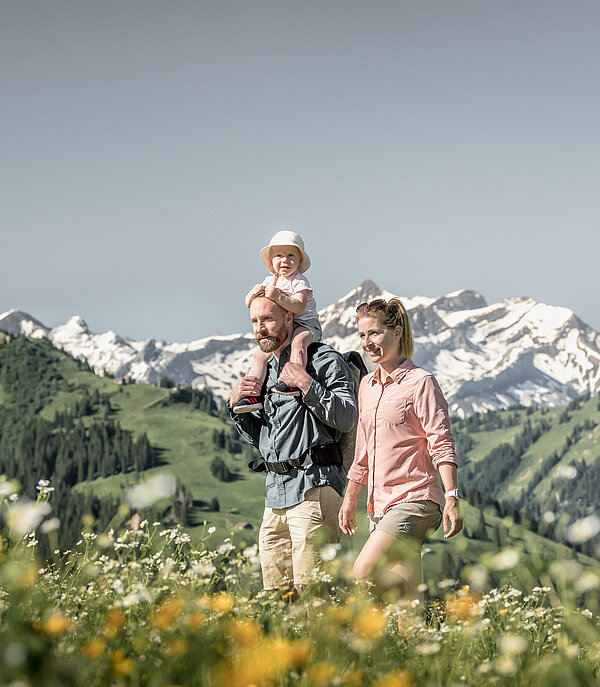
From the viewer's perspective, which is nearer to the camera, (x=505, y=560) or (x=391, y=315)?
(x=505, y=560)

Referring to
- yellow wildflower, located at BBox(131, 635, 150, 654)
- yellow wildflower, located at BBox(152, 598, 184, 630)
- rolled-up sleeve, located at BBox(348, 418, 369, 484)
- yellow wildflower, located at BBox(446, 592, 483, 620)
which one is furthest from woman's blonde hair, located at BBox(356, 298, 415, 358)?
yellow wildflower, located at BBox(131, 635, 150, 654)

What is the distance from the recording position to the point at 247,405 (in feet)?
24.8

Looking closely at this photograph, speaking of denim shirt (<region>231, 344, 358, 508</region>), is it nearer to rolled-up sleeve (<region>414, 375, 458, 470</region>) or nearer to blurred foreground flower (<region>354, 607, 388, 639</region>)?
rolled-up sleeve (<region>414, 375, 458, 470</region>)

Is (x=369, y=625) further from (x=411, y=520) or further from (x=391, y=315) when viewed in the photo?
(x=391, y=315)

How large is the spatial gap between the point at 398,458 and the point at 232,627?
365 cm

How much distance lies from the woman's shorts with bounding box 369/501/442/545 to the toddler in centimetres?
139

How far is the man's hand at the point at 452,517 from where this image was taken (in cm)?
674

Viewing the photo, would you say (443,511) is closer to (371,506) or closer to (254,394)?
(371,506)

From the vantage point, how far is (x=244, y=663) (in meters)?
3.40

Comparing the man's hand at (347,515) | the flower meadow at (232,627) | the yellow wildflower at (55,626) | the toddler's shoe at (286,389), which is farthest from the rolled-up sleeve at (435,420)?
the yellow wildflower at (55,626)

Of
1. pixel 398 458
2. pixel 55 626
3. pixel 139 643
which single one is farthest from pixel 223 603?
pixel 398 458

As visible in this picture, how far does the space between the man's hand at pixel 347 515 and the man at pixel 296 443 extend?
→ 139 mm

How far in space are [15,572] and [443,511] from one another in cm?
416

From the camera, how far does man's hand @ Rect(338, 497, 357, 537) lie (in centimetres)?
764
